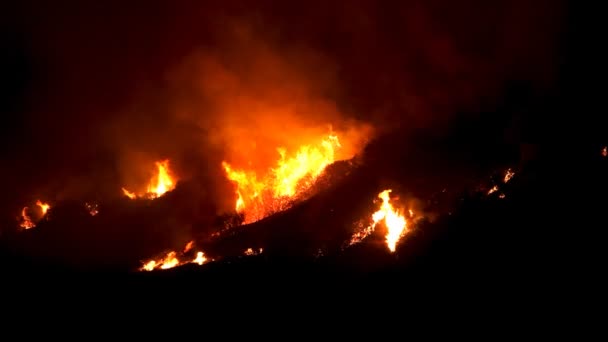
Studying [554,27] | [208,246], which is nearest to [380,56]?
[554,27]

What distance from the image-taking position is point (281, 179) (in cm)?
1305

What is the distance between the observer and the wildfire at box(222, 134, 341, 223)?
12484 millimetres

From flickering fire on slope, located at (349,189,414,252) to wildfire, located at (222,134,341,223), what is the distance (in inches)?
87.5

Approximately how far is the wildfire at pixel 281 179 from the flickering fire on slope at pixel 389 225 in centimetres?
222

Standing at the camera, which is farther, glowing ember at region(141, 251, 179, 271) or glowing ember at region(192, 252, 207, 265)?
glowing ember at region(141, 251, 179, 271)

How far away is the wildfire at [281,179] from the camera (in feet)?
41.0

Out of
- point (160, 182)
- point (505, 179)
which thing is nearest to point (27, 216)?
point (160, 182)

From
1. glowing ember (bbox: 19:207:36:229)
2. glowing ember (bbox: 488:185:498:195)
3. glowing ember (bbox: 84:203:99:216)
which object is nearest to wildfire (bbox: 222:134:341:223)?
glowing ember (bbox: 84:203:99:216)

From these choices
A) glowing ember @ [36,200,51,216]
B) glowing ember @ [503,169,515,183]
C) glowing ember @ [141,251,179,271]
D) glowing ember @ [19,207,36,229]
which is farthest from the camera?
glowing ember @ [36,200,51,216]

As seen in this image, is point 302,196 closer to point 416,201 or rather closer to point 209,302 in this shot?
point 416,201

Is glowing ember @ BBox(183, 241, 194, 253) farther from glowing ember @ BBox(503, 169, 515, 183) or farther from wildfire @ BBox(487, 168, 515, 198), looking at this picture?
glowing ember @ BBox(503, 169, 515, 183)

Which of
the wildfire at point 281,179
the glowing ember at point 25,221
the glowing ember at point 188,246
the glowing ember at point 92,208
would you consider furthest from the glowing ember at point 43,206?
the glowing ember at point 188,246

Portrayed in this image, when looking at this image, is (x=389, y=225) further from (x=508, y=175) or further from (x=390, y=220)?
(x=508, y=175)

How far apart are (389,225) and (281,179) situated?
357 cm
